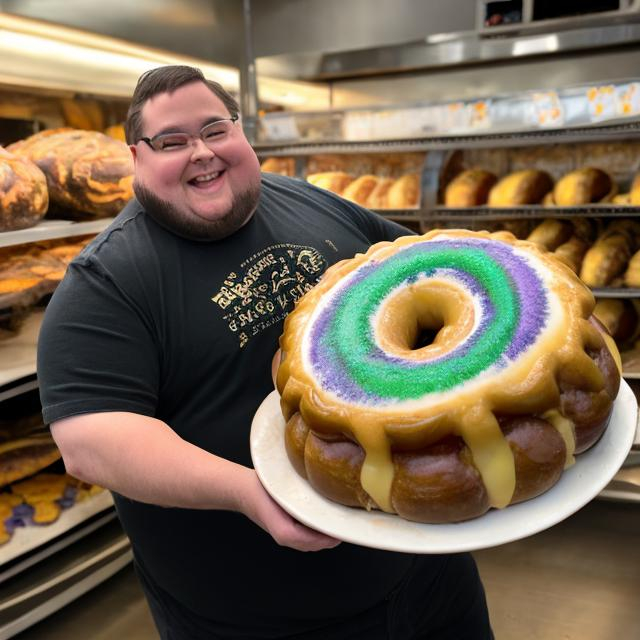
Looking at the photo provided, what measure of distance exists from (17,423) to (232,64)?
3008 mm

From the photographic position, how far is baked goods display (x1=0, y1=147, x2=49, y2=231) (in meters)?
1.93

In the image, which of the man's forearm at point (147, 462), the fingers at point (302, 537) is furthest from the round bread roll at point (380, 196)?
the fingers at point (302, 537)

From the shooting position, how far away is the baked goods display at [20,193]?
1926 mm

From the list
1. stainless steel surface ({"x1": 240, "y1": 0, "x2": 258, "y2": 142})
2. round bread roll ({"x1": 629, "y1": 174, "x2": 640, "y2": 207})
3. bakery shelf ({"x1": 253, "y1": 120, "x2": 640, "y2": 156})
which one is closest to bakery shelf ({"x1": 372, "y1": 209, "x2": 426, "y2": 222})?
bakery shelf ({"x1": 253, "y1": 120, "x2": 640, "y2": 156})

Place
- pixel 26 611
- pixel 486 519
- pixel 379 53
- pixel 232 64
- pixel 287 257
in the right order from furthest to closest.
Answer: pixel 232 64
pixel 379 53
pixel 26 611
pixel 287 257
pixel 486 519

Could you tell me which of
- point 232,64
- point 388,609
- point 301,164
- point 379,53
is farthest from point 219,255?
point 232,64

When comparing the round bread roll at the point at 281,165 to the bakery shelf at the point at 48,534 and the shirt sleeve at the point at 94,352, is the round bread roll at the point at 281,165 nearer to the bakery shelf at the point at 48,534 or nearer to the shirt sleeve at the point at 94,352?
the bakery shelf at the point at 48,534

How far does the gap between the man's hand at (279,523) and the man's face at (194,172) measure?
0.52m

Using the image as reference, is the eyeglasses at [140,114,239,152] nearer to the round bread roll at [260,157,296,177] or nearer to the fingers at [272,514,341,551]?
the fingers at [272,514,341,551]

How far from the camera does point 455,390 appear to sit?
0.84 meters

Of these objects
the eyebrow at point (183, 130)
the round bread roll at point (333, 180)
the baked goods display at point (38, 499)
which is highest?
the eyebrow at point (183, 130)

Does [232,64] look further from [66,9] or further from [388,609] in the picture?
[388,609]

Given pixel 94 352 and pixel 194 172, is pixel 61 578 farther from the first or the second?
pixel 194 172

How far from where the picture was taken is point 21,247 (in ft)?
7.44
